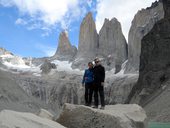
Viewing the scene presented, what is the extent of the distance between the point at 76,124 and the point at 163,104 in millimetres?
57497

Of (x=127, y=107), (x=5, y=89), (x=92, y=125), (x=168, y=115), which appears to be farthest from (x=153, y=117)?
(x=92, y=125)

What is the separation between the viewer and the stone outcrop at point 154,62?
97.4 m

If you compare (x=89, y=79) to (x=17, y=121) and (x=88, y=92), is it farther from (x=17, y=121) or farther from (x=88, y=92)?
(x=17, y=121)

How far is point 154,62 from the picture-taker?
10544cm

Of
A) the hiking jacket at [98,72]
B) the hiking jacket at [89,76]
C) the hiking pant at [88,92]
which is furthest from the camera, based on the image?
the hiking pant at [88,92]

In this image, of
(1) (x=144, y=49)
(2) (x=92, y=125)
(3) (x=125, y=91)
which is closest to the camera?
(2) (x=92, y=125)

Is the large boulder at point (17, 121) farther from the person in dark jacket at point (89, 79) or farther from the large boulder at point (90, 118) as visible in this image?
the person in dark jacket at point (89, 79)

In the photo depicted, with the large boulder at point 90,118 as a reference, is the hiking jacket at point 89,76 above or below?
above

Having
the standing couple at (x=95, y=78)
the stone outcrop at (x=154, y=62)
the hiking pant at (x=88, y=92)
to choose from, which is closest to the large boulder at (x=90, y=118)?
the standing couple at (x=95, y=78)

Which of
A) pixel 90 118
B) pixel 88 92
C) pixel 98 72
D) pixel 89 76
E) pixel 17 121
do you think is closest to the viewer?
pixel 17 121

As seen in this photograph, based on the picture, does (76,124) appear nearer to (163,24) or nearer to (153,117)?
(153,117)

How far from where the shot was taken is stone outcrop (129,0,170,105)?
97375mm

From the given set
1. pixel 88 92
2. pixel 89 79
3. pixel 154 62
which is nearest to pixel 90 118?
pixel 89 79

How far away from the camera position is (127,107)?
61.2ft
